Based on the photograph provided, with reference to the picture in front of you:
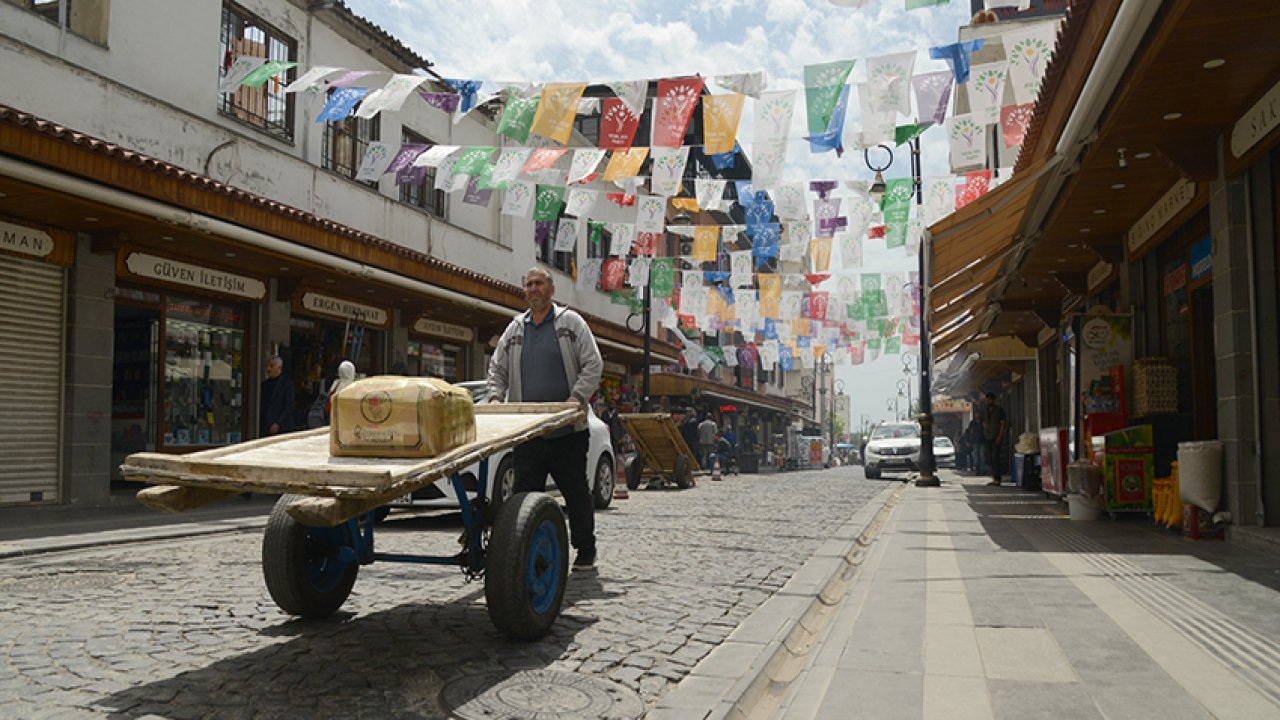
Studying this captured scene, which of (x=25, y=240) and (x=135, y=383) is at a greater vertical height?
(x=25, y=240)

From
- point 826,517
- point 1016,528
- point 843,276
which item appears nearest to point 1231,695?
point 1016,528

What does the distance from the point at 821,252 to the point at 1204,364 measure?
29.4 ft

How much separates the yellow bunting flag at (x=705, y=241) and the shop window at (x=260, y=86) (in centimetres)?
809

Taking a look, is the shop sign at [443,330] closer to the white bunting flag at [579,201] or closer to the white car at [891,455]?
the white bunting flag at [579,201]

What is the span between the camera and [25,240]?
32.7ft

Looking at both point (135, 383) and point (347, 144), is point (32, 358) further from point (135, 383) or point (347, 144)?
point (347, 144)

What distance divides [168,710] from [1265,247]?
27.3 feet

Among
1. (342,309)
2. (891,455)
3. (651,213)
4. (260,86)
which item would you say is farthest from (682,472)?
(891,455)

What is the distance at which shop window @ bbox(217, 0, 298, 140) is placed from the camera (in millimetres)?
14055

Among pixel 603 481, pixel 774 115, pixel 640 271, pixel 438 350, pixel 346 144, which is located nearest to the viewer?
pixel 603 481

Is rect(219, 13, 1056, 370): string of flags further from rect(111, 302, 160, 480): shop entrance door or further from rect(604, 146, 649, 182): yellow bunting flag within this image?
rect(111, 302, 160, 480): shop entrance door

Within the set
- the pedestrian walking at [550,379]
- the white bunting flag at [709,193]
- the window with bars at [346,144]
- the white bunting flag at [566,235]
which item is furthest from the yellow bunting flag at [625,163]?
the pedestrian walking at [550,379]

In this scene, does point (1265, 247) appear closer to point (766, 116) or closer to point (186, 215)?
point (766, 116)

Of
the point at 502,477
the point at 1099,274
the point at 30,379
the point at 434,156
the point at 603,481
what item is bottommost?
the point at 603,481
